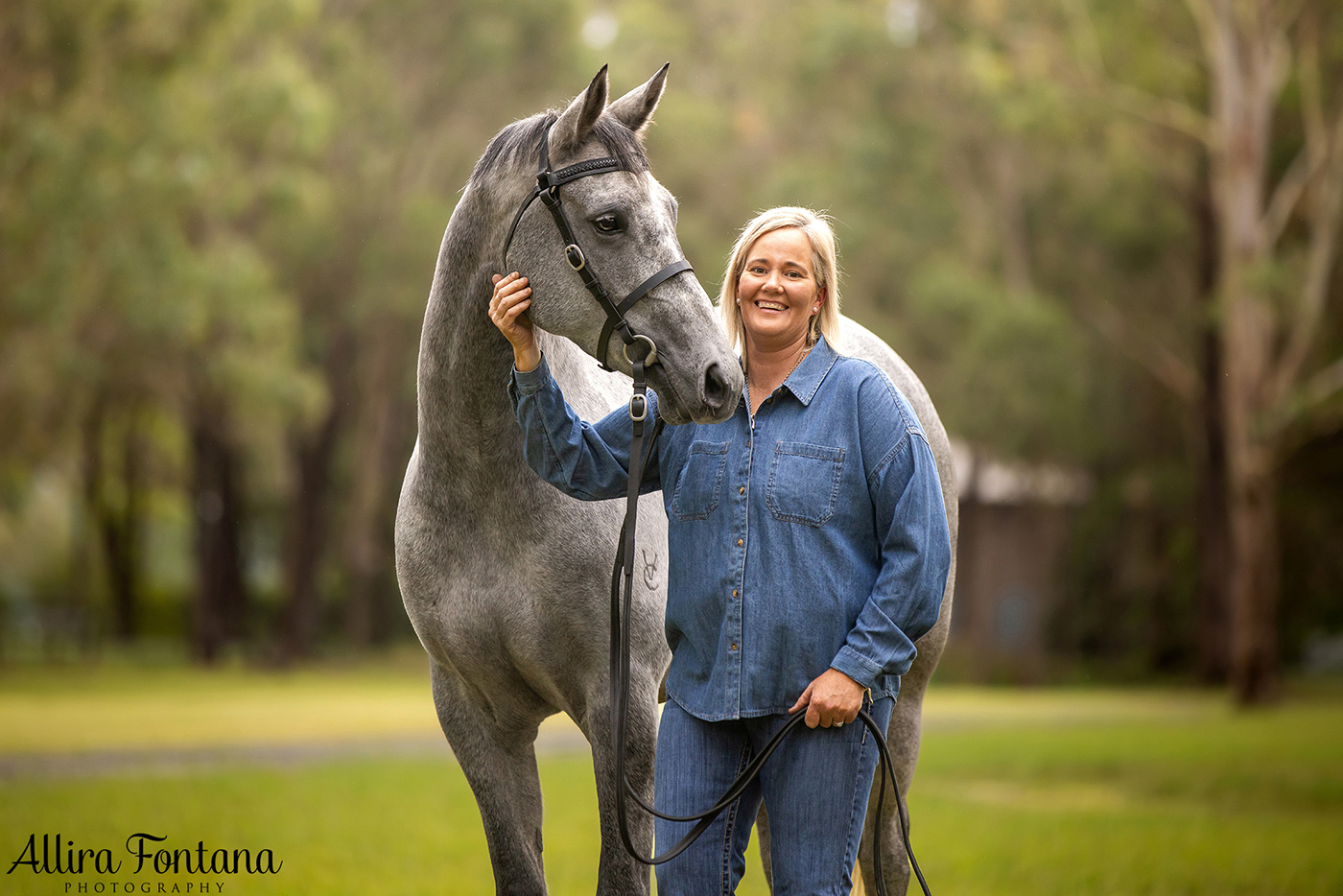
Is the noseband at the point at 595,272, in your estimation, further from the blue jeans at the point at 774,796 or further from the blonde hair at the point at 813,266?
the blue jeans at the point at 774,796

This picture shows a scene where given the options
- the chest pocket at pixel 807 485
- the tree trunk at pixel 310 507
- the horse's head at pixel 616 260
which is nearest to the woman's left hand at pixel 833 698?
the chest pocket at pixel 807 485

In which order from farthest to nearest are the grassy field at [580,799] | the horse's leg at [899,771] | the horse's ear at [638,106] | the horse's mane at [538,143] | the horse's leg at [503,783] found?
1. the grassy field at [580,799]
2. the horse's leg at [899,771]
3. the horse's leg at [503,783]
4. the horse's ear at [638,106]
5. the horse's mane at [538,143]

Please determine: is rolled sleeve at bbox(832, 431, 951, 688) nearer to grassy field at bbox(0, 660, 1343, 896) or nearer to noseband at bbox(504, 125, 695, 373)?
noseband at bbox(504, 125, 695, 373)

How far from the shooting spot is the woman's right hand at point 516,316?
9.54 feet

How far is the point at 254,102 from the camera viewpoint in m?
15.7

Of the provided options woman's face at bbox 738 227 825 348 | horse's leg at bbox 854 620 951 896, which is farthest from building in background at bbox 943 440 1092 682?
woman's face at bbox 738 227 825 348

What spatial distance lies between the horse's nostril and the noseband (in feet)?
0.45

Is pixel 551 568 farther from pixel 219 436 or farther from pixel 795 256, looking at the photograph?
pixel 219 436

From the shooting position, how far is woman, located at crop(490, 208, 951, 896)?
2.67 meters

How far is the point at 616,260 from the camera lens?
9.45 ft

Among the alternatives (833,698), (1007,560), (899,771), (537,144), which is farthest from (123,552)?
(833,698)

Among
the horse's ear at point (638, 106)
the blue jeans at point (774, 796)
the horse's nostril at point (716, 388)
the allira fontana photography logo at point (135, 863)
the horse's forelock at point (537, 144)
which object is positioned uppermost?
the horse's ear at point (638, 106)

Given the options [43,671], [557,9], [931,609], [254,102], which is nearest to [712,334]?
[931,609]

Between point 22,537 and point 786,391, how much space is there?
38942 millimetres
